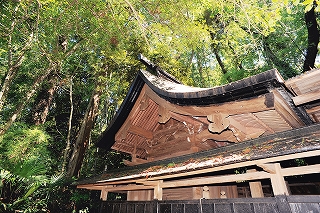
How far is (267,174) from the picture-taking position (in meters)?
2.93

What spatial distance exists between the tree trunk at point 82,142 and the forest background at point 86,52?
0.20ft

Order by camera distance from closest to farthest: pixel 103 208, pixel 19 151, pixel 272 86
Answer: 1. pixel 272 86
2. pixel 103 208
3. pixel 19 151

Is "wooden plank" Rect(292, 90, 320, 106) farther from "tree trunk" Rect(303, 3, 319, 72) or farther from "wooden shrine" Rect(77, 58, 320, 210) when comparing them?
"tree trunk" Rect(303, 3, 319, 72)

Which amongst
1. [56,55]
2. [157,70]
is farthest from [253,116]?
[56,55]

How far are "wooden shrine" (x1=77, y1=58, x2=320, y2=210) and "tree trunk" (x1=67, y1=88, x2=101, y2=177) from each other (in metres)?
5.52

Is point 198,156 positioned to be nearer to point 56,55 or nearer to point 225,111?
point 225,111

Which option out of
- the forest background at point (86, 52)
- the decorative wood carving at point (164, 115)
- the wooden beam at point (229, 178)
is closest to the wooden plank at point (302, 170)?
the wooden beam at point (229, 178)

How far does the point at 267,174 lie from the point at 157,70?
188 inches

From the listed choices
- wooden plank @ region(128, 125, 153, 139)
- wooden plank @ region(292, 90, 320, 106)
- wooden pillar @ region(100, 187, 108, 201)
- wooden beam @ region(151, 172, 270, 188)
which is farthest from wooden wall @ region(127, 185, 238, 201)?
wooden plank @ region(292, 90, 320, 106)

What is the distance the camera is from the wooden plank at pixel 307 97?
296 cm

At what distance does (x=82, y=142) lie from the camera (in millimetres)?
12148

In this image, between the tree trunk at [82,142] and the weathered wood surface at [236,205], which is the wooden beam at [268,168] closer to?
the weathered wood surface at [236,205]

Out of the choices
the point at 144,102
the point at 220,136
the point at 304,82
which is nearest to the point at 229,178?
the point at 220,136

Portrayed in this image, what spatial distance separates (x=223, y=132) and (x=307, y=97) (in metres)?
2.01
